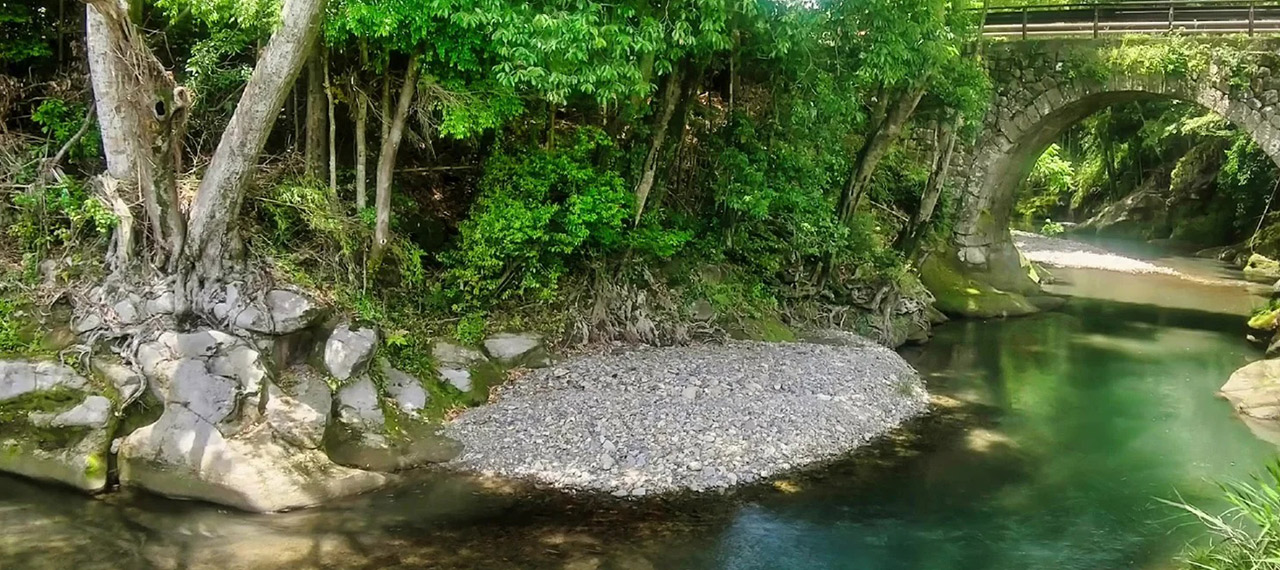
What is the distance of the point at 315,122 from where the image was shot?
11.0m

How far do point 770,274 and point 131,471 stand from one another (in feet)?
32.0

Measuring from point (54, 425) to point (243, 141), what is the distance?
3.25 meters

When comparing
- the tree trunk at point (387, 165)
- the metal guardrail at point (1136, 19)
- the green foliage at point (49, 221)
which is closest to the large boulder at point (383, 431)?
the tree trunk at point (387, 165)

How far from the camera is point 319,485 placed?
845cm

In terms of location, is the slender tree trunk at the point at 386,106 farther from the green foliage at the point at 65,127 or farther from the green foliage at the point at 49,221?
the green foliage at the point at 65,127

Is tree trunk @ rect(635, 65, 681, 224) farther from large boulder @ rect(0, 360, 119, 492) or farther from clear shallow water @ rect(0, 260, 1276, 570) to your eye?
large boulder @ rect(0, 360, 119, 492)

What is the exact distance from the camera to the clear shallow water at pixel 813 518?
24.5ft

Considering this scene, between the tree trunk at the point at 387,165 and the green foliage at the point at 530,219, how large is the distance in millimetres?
897

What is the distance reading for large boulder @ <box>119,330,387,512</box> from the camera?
8297 mm

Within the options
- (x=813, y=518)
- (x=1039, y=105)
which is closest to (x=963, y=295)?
(x=1039, y=105)

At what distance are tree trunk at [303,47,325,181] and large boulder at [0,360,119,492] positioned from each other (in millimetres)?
3423

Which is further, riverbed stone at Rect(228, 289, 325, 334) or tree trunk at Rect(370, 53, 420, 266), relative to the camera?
tree trunk at Rect(370, 53, 420, 266)

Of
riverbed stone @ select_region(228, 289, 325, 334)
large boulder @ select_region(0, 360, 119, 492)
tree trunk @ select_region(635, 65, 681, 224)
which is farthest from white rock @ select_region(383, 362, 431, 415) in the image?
tree trunk @ select_region(635, 65, 681, 224)

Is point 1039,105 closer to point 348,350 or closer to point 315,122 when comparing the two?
point 315,122
